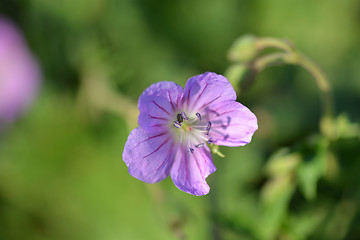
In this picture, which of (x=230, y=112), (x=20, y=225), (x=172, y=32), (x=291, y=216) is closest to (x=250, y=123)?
(x=230, y=112)

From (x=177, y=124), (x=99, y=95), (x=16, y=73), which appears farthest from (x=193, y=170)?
Result: (x=16, y=73)

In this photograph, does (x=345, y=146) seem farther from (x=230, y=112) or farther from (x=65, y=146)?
(x=65, y=146)

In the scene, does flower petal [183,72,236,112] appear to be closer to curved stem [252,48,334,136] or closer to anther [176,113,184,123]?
anther [176,113,184,123]

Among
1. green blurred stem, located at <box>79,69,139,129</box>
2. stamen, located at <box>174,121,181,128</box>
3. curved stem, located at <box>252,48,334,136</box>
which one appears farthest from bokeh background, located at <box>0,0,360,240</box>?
stamen, located at <box>174,121,181,128</box>

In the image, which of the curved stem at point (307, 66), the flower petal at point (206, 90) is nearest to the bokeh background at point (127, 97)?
the curved stem at point (307, 66)

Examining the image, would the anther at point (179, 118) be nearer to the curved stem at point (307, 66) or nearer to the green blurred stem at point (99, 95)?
the curved stem at point (307, 66)

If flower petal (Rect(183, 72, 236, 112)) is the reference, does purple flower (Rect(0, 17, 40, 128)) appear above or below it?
above
